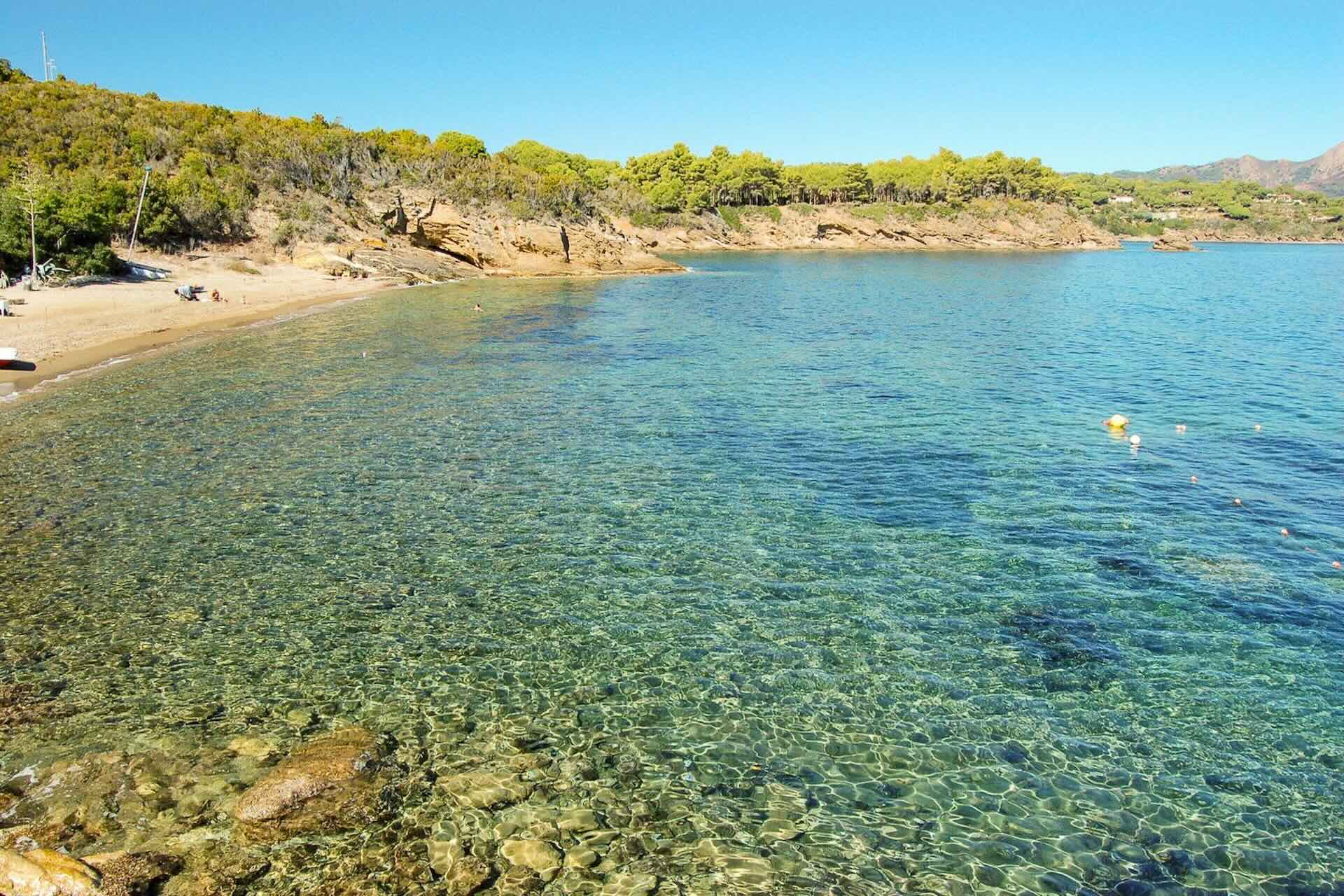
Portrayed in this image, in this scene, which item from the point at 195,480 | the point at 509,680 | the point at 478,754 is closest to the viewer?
the point at 478,754

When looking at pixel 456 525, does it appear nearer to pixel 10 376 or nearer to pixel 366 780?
pixel 366 780

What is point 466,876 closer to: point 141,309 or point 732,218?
point 141,309

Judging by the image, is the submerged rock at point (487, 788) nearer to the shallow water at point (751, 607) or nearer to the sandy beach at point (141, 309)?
the shallow water at point (751, 607)

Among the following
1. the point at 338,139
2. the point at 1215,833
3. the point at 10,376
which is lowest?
the point at 1215,833

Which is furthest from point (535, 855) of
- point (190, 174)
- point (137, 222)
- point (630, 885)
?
point (190, 174)

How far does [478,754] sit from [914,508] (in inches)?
A: 408

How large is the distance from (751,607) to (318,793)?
6.35 m

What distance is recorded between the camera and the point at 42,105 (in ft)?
211

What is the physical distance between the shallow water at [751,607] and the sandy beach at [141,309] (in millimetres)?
3872

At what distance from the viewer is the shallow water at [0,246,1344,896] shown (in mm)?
8031

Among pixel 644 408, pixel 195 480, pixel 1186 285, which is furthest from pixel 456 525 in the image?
pixel 1186 285

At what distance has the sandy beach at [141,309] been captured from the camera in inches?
1157

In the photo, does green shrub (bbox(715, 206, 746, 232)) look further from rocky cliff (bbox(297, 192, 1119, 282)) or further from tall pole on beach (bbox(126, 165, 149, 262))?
tall pole on beach (bbox(126, 165, 149, 262))

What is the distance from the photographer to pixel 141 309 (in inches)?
1510
